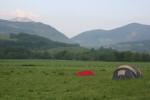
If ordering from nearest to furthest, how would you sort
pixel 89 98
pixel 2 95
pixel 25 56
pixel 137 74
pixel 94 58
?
pixel 89 98 → pixel 2 95 → pixel 137 74 → pixel 94 58 → pixel 25 56

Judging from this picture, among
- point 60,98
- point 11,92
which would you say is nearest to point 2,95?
point 11,92

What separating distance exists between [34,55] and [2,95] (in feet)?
433

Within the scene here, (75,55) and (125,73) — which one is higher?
(75,55)

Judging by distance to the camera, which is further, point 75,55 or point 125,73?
point 75,55

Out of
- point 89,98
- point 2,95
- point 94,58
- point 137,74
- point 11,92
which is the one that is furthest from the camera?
point 94,58

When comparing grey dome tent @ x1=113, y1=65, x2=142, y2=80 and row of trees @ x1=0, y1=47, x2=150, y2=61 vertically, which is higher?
row of trees @ x1=0, y1=47, x2=150, y2=61

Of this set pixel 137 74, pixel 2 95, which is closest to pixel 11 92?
pixel 2 95

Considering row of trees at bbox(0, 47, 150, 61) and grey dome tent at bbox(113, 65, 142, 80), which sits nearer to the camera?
grey dome tent at bbox(113, 65, 142, 80)

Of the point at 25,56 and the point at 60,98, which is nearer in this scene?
the point at 60,98

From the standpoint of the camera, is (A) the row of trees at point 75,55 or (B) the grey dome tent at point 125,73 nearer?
(B) the grey dome tent at point 125,73

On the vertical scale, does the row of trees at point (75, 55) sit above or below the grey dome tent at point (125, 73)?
above

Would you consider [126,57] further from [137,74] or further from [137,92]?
[137,92]

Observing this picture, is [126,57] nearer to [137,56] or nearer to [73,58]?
[137,56]

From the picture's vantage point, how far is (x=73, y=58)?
14575cm
